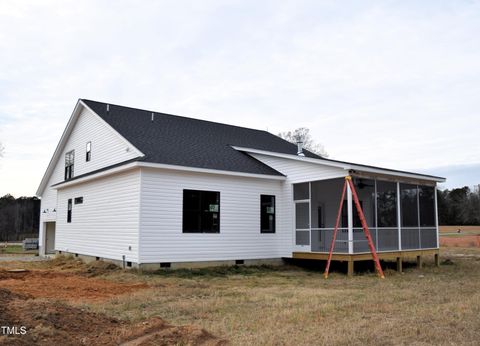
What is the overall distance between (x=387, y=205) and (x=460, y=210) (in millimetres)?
63087

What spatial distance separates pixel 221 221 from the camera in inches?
651

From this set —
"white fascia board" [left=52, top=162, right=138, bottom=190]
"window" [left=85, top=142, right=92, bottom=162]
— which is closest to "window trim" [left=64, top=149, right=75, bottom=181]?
"white fascia board" [left=52, top=162, right=138, bottom=190]

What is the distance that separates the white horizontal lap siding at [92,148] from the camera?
17.4 m

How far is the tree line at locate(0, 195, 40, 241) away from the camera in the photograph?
217 ft

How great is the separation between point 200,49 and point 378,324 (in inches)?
492

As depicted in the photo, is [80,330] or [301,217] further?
[301,217]

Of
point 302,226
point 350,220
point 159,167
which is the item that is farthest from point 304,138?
point 159,167

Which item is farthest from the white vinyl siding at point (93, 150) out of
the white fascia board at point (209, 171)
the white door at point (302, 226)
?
the white door at point (302, 226)

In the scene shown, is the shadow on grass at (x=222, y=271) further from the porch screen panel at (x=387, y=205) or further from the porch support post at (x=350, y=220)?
the porch screen panel at (x=387, y=205)

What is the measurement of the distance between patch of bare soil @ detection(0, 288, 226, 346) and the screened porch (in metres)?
10.0

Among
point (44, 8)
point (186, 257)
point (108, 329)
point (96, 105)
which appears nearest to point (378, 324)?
point (108, 329)

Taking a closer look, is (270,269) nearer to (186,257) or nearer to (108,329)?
(186,257)

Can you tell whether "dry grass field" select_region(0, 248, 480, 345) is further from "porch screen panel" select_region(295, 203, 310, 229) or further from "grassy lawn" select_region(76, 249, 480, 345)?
"porch screen panel" select_region(295, 203, 310, 229)

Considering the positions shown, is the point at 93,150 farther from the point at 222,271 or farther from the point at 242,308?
the point at 242,308
